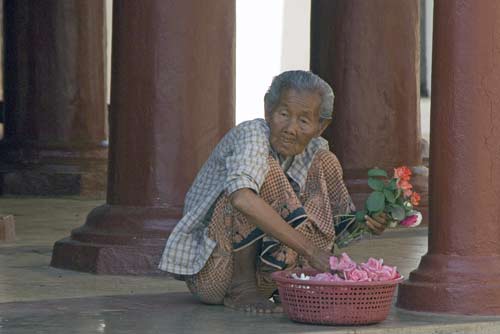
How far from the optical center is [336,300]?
575cm

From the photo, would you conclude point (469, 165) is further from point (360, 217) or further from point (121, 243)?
point (121, 243)

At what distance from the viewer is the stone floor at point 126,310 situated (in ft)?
19.0

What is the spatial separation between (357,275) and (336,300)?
0.13 meters

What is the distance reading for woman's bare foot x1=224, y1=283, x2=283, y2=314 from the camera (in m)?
6.21

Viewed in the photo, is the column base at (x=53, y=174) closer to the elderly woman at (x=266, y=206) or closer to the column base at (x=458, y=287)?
the elderly woman at (x=266, y=206)

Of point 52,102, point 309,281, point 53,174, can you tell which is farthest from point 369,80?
point 309,281

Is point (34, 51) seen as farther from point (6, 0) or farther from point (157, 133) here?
point (157, 133)

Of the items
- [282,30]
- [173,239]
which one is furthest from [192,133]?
[282,30]

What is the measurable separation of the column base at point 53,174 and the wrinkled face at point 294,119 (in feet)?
24.1

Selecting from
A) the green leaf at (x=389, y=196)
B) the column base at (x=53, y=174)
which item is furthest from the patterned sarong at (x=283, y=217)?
the column base at (x=53, y=174)

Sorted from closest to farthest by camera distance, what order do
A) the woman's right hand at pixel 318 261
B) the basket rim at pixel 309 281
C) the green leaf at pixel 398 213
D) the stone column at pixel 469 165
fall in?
the basket rim at pixel 309 281 < the woman's right hand at pixel 318 261 < the green leaf at pixel 398 213 < the stone column at pixel 469 165

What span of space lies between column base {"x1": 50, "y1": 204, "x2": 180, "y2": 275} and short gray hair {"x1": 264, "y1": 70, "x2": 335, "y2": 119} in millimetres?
1747

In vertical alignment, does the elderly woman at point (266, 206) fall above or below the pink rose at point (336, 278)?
above

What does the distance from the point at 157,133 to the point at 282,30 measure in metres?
11.1
